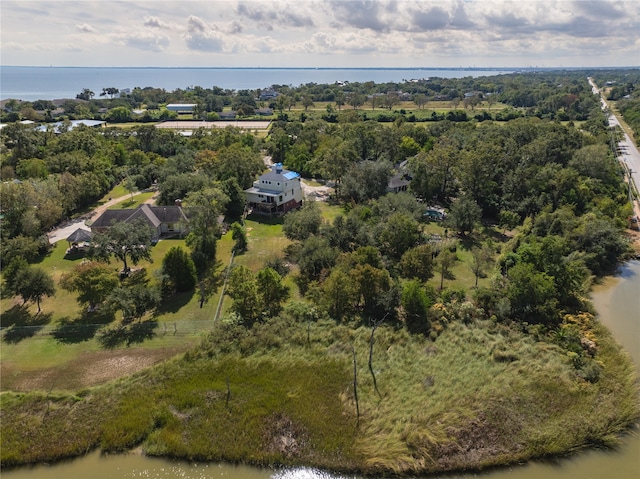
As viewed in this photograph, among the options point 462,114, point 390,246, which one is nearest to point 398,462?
point 390,246

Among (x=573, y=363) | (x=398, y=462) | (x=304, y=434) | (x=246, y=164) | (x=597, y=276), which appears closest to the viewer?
(x=398, y=462)

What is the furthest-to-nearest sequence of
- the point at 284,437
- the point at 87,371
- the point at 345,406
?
the point at 87,371 < the point at 345,406 < the point at 284,437

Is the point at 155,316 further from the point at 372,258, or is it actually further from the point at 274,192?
the point at 274,192

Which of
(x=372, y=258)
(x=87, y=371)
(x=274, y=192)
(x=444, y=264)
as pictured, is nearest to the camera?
(x=87, y=371)

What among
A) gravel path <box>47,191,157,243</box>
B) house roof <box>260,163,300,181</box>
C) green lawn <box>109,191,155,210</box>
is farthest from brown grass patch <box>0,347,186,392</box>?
green lawn <box>109,191,155,210</box>

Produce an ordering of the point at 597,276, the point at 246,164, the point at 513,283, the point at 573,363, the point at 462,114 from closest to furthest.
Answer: the point at 573,363 → the point at 513,283 → the point at 597,276 → the point at 246,164 → the point at 462,114

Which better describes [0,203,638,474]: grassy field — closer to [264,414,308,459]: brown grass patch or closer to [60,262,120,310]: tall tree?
[264,414,308,459]: brown grass patch

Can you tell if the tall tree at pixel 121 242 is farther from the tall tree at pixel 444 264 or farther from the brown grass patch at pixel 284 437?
the tall tree at pixel 444 264

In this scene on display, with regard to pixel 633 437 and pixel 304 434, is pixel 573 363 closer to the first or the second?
pixel 633 437

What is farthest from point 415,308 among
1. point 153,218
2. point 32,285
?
point 153,218
